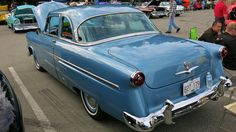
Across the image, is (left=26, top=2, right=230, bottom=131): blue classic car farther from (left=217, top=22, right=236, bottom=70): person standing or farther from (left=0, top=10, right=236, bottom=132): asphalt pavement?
(left=217, top=22, right=236, bottom=70): person standing

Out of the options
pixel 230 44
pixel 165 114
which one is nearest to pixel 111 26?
pixel 165 114

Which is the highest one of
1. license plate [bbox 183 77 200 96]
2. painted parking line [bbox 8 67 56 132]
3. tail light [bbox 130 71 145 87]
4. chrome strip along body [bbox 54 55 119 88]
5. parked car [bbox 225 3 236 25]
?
parked car [bbox 225 3 236 25]

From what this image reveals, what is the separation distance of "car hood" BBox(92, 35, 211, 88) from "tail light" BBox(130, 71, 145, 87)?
0.12 m

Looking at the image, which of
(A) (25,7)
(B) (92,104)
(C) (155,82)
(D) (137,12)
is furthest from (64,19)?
(A) (25,7)

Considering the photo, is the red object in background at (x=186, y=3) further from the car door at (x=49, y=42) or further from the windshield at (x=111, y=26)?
the windshield at (x=111, y=26)

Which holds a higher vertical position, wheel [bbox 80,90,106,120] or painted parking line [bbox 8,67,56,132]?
wheel [bbox 80,90,106,120]

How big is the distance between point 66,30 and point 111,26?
0.88 meters

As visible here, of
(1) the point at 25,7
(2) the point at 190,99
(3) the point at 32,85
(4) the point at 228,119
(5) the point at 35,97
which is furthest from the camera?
(1) the point at 25,7

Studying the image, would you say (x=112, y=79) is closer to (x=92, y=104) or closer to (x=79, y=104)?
(x=92, y=104)

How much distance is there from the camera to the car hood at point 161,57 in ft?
11.2

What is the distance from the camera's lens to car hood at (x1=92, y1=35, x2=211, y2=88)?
11.2 ft

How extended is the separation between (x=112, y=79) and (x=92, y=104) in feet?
3.63

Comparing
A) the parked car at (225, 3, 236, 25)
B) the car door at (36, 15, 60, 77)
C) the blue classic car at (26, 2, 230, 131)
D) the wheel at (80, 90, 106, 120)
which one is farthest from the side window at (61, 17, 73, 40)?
the parked car at (225, 3, 236, 25)

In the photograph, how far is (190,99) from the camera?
12.1 feet
